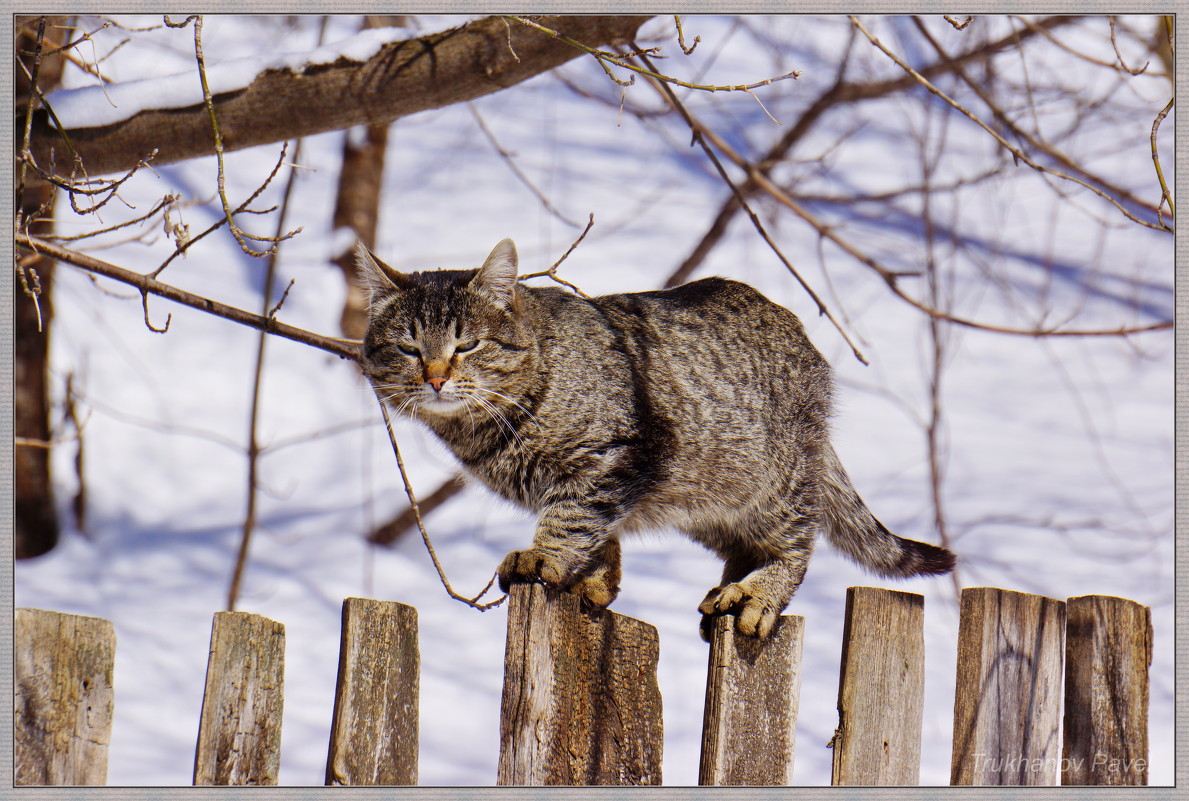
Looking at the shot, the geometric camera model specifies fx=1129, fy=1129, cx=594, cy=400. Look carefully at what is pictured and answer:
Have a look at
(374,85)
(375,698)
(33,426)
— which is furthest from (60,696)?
(33,426)

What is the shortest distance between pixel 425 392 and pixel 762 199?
12.8ft

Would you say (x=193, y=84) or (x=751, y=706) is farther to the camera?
(x=193, y=84)

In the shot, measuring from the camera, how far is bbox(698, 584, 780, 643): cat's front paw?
7.06 ft

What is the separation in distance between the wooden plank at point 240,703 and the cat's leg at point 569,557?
1.97 ft

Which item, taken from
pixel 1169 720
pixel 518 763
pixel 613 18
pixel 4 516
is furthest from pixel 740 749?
pixel 1169 720

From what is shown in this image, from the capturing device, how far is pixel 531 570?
7.70 feet

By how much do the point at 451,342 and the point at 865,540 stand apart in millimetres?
1167

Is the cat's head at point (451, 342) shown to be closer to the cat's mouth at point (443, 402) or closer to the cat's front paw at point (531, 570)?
the cat's mouth at point (443, 402)

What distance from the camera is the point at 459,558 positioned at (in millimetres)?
4895

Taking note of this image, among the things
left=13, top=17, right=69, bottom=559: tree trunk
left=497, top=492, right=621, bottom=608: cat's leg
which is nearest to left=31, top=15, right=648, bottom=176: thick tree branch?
left=497, top=492, right=621, bottom=608: cat's leg

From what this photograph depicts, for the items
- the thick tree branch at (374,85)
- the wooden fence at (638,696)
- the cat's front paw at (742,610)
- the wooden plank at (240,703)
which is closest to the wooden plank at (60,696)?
the wooden fence at (638,696)

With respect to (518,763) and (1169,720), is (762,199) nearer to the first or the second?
(1169,720)

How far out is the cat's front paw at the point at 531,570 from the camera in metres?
2.35

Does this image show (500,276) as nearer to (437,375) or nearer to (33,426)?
(437,375)
